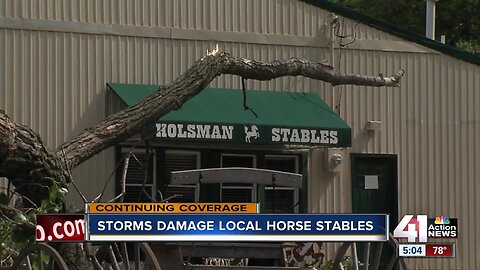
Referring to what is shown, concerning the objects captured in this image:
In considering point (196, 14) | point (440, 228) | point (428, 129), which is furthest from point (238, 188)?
point (440, 228)

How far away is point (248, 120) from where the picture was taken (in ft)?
59.8

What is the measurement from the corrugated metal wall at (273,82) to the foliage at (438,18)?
13.7 m

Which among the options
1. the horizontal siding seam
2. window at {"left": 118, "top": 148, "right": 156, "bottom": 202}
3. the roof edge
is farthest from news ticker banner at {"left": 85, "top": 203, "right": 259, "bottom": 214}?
the roof edge

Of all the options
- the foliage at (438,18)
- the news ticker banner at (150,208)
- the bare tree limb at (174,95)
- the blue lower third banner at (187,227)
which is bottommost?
the blue lower third banner at (187,227)

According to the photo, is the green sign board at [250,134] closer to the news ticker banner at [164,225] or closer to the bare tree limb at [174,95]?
the bare tree limb at [174,95]

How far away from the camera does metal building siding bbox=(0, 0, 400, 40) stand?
1794 centimetres

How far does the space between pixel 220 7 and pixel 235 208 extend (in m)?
9.89

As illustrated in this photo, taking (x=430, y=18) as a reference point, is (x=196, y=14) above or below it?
below

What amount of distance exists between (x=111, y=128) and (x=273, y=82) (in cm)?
683

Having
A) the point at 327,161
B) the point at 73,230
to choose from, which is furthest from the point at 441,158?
the point at 73,230

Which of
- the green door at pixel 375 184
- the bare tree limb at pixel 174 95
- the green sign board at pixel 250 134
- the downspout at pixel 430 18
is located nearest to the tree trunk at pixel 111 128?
the bare tree limb at pixel 174 95

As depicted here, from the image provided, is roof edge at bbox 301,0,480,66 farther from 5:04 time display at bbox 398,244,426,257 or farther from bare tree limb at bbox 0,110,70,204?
5:04 time display at bbox 398,244,426,257

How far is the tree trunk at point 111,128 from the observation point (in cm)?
1176

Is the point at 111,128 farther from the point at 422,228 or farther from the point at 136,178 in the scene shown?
the point at 136,178
